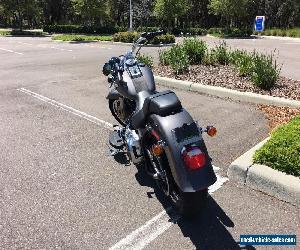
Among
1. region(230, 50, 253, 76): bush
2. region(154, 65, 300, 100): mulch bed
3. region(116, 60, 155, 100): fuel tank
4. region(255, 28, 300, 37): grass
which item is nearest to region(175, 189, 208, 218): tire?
region(116, 60, 155, 100): fuel tank

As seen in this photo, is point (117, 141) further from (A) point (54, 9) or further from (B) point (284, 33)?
(A) point (54, 9)

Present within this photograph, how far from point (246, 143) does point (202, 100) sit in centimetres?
266

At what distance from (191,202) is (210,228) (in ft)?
1.30

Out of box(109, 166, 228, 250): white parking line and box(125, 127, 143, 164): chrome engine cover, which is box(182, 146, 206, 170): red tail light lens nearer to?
box(109, 166, 228, 250): white parking line

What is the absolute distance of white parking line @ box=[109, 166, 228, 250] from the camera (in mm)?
3354

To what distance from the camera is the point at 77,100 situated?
8.50 metres

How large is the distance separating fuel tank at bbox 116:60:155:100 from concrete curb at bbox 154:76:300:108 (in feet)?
12.2

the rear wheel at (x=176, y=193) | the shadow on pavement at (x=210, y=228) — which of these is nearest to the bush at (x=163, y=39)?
the rear wheel at (x=176, y=193)

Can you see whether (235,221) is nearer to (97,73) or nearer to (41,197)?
(41,197)

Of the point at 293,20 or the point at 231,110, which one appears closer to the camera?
the point at 231,110

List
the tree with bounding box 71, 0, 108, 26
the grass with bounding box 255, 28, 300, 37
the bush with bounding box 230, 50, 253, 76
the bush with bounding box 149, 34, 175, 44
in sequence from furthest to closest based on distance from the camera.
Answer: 1. the grass with bounding box 255, 28, 300, 37
2. the tree with bounding box 71, 0, 108, 26
3. the bush with bounding box 149, 34, 175, 44
4. the bush with bounding box 230, 50, 253, 76

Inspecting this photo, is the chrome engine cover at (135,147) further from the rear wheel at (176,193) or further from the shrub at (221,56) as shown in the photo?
the shrub at (221,56)

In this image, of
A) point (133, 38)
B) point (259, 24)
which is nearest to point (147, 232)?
point (133, 38)

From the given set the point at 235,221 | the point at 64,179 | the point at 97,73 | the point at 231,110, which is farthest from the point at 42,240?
the point at 97,73
